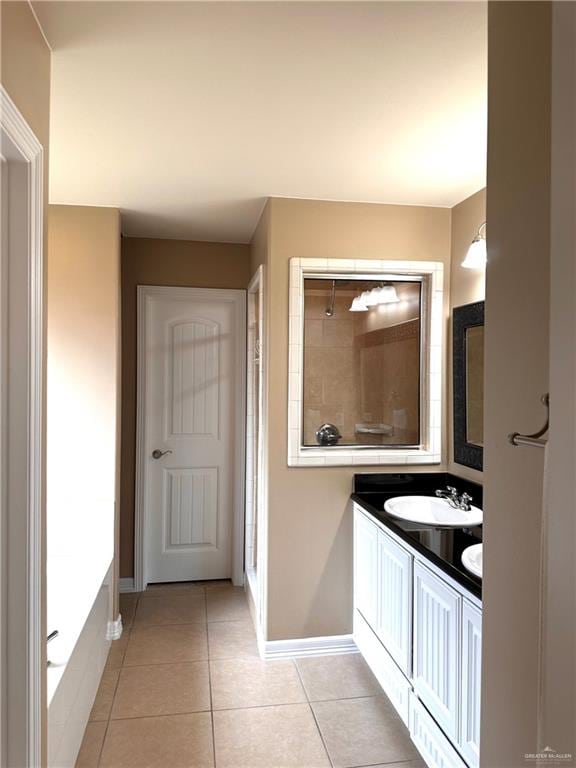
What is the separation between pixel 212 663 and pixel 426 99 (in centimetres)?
283

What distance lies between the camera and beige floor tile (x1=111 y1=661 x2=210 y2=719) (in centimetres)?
236

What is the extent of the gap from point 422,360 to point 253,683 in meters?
1.94

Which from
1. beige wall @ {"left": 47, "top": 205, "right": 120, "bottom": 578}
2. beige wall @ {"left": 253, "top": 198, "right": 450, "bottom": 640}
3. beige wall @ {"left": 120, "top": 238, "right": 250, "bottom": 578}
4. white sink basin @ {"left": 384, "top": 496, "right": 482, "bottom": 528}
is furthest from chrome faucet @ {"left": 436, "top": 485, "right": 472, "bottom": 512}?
beige wall @ {"left": 120, "top": 238, "right": 250, "bottom": 578}

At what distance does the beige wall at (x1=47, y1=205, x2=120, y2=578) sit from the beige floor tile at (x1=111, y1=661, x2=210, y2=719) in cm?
69

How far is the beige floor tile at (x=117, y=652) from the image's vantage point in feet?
8.98

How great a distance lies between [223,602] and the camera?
3533mm

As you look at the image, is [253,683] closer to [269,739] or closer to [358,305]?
[269,739]

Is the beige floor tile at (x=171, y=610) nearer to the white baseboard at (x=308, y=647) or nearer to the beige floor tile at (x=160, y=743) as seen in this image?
the white baseboard at (x=308, y=647)

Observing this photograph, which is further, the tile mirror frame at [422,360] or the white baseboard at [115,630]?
the white baseboard at [115,630]

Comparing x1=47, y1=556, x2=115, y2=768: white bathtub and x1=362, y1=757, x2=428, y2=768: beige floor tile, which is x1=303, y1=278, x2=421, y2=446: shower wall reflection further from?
x1=362, y1=757, x2=428, y2=768: beige floor tile

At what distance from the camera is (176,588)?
3756 mm

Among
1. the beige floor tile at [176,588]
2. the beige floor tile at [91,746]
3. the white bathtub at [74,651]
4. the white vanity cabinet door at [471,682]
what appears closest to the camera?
the white vanity cabinet door at [471,682]

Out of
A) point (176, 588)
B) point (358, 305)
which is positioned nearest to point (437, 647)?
point (358, 305)

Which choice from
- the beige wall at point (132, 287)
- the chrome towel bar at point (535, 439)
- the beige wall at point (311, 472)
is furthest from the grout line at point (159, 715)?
the chrome towel bar at point (535, 439)
